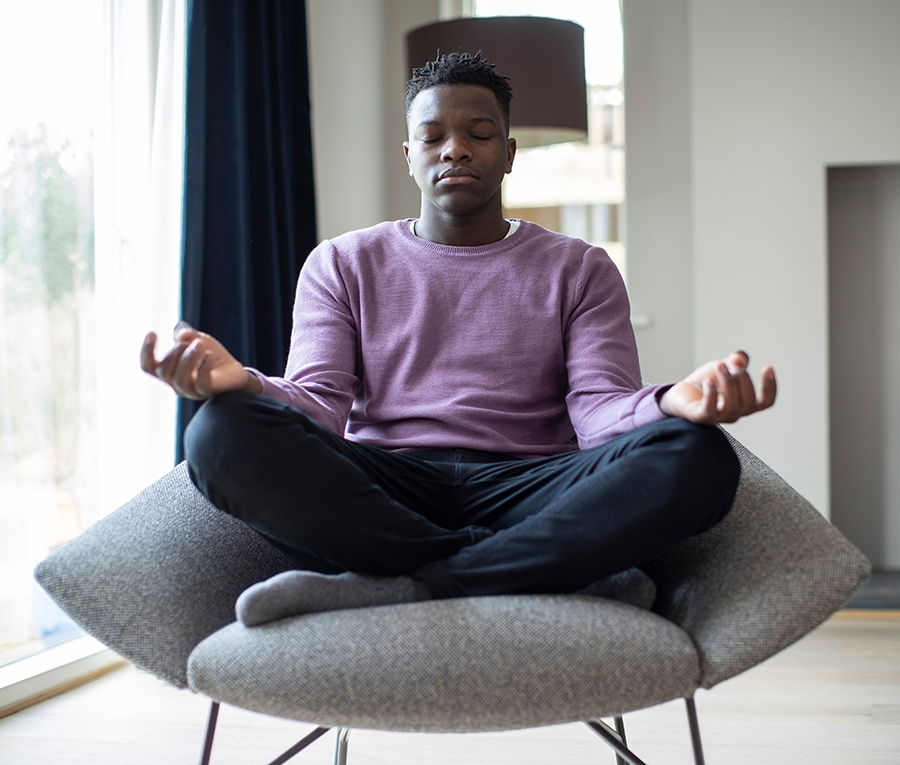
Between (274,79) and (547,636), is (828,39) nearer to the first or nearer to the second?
(274,79)

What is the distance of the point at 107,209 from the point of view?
237 centimetres

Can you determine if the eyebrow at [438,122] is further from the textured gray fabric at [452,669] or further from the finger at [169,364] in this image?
the textured gray fabric at [452,669]

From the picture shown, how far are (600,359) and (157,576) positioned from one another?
0.76 m

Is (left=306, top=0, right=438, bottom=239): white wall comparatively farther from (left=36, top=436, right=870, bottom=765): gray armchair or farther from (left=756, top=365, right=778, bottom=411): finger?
(left=756, top=365, right=778, bottom=411): finger

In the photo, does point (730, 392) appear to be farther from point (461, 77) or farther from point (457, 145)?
point (461, 77)

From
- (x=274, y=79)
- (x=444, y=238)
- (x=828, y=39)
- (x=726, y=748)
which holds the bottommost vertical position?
(x=726, y=748)

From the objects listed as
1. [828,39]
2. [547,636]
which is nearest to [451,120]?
[547,636]

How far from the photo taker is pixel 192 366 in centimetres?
106

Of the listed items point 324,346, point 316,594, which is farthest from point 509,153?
point 316,594

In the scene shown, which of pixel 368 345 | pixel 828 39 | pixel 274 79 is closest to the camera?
pixel 368 345

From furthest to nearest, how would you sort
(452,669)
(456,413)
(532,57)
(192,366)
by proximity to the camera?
(532,57)
(456,413)
(192,366)
(452,669)

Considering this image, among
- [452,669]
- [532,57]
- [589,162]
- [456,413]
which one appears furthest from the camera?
[589,162]

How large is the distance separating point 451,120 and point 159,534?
87 centimetres

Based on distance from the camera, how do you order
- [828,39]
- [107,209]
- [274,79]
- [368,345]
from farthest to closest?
[828,39] < [274,79] < [107,209] < [368,345]
